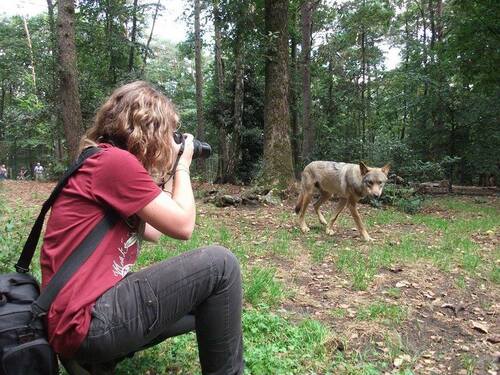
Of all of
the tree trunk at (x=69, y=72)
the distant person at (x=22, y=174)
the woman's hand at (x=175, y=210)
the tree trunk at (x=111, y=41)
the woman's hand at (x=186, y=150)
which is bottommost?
the distant person at (x=22, y=174)

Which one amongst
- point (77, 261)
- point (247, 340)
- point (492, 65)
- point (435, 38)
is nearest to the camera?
point (77, 261)

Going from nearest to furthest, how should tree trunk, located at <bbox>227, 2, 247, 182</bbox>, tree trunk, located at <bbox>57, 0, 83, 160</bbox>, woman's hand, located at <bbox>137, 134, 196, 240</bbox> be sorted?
woman's hand, located at <bbox>137, 134, 196, 240</bbox> < tree trunk, located at <bbox>57, 0, 83, 160</bbox> < tree trunk, located at <bbox>227, 2, 247, 182</bbox>

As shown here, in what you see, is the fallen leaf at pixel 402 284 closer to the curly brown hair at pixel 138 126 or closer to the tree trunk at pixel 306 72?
the curly brown hair at pixel 138 126

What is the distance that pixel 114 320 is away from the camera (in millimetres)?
1927

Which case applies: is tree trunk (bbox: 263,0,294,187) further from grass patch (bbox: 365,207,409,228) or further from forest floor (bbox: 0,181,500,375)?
grass patch (bbox: 365,207,409,228)

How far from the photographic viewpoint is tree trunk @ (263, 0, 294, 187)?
10.2 m

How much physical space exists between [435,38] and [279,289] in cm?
2557

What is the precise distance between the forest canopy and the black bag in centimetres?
830

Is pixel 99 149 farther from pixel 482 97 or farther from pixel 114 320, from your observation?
pixel 482 97

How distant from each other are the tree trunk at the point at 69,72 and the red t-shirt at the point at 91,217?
26.6ft

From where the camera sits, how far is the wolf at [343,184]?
738cm

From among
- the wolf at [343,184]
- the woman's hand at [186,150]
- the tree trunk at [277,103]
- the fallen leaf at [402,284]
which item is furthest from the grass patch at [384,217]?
the woman's hand at [186,150]

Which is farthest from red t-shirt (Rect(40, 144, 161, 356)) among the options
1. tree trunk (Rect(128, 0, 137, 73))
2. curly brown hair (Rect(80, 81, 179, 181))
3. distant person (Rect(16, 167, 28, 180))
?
distant person (Rect(16, 167, 28, 180))

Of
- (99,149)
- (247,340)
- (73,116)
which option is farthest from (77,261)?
(73,116)
